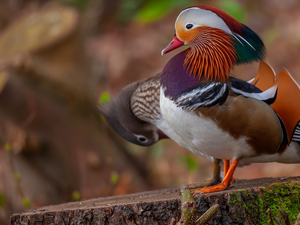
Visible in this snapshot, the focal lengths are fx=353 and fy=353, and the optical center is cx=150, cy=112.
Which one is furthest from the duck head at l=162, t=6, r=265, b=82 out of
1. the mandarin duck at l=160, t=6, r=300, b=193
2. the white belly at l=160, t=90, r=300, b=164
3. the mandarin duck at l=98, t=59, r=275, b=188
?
the mandarin duck at l=98, t=59, r=275, b=188

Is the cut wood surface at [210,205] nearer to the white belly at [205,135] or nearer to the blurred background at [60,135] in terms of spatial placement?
the white belly at [205,135]

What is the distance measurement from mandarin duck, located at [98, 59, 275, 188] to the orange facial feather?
45cm

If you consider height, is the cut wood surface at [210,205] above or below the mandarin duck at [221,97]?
below

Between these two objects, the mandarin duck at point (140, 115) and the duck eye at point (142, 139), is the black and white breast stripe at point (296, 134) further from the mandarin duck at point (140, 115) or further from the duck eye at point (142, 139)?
the duck eye at point (142, 139)

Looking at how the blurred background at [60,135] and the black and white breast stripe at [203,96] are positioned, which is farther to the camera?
the blurred background at [60,135]

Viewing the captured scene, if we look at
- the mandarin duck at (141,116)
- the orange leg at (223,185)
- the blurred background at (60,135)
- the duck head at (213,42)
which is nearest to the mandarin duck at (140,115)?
the mandarin duck at (141,116)

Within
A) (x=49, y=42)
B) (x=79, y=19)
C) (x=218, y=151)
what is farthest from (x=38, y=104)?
(x=218, y=151)

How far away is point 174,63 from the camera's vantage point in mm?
1576

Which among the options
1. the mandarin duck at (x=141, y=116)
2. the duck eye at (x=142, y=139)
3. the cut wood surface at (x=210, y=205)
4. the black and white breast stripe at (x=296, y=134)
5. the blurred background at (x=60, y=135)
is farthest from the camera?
the blurred background at (x=60, y=135)

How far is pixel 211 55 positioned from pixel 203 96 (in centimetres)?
20

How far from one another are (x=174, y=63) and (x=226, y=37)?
0.25m

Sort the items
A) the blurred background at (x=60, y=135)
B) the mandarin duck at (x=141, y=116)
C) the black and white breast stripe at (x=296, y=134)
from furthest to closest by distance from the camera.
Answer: the blurred background at (x=60, y=135) → the mandarin duck at (x=141, y=116) → the black and white breast stripe at (x=296, y=134)

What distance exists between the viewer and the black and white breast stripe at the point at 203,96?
144cm

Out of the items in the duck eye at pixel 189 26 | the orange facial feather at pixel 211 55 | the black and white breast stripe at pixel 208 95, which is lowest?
the black and white breast stripe at pixel 208 95
